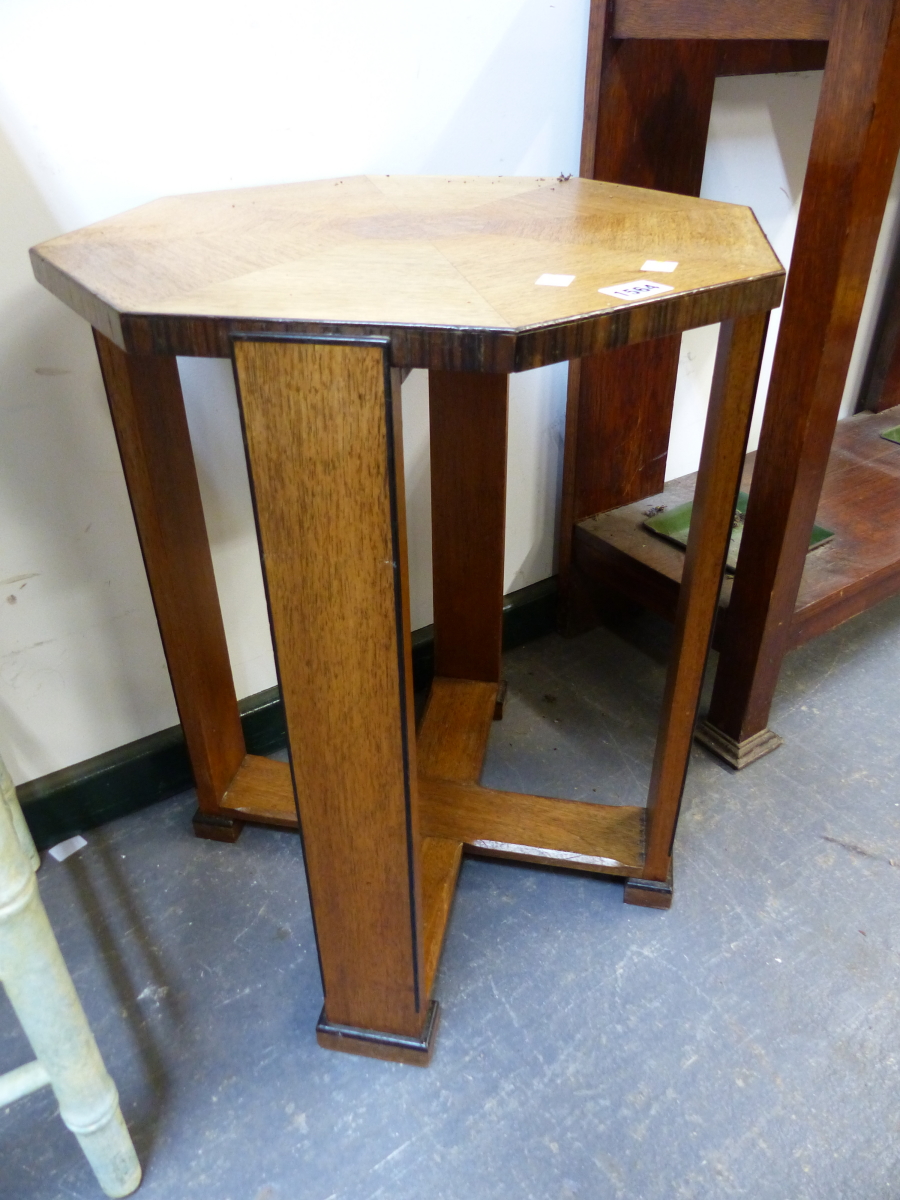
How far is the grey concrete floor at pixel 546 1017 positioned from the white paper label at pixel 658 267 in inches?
31.7

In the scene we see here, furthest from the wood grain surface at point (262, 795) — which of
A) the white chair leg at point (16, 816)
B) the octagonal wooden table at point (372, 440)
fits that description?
the white chair leg at point (16, 816)

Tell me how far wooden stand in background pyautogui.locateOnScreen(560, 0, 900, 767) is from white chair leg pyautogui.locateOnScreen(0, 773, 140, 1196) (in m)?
0.96

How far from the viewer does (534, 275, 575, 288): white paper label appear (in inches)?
26.1

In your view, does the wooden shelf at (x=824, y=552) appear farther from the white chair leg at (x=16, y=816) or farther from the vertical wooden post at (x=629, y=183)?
the white chair leg at (x=16, y=816)

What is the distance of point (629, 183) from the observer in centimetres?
133

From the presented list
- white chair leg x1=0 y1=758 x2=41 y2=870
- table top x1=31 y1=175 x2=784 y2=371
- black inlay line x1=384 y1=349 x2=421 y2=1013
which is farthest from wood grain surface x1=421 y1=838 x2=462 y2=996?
table top x1=31 y1=175 x2=784 y2=371

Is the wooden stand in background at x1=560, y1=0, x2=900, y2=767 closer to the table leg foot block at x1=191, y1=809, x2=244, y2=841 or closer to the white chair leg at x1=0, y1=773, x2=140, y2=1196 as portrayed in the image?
the table leg foot block at x1=191, y1=809, x2=244, y2=841

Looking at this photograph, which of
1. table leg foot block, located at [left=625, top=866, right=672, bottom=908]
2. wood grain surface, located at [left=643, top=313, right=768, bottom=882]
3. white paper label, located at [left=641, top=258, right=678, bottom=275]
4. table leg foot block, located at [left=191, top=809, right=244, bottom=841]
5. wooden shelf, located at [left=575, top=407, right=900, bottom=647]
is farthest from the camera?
wooden shelf, located at [left=575, top=407, right=900, bottom=647]

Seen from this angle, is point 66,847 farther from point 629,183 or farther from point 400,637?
point 629,183

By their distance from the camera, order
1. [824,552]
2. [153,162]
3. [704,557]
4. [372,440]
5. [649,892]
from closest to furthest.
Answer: [372,440] → [704,557] → [153,162] → [649,892] → [824,552]

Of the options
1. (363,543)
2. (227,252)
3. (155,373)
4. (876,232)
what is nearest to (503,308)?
(363,543)

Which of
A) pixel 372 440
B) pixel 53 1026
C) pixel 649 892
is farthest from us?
pixel 649 892

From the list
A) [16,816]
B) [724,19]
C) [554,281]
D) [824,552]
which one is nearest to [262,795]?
[16,816]

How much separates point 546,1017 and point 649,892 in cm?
22
